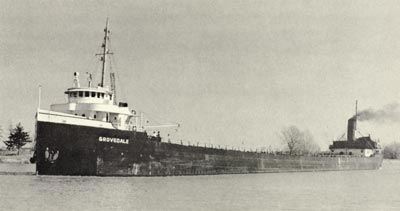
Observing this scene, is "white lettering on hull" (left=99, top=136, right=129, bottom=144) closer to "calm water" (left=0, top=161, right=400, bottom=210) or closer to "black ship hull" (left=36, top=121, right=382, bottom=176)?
"black ship hull" (left=36, top=121, right=382, bottom=176)

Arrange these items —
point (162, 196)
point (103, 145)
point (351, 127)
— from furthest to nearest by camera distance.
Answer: point (351, 127) → point (103, 145) → point (162, 196)

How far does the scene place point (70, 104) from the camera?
82.4 feet

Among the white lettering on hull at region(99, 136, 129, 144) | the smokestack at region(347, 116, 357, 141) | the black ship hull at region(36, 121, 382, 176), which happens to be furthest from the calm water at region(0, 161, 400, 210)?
the smokestack at region(347, 116, 357, 141)

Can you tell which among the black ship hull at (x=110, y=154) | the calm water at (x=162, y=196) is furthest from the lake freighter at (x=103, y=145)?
the calm water at (x=162, y=196)

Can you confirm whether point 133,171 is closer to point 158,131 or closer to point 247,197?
point 158,131

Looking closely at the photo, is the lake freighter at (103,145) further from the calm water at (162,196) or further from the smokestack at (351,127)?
the smokestack at (351,127)

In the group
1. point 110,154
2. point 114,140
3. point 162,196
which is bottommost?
point 162,196

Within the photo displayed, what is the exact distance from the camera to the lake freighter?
2306 centimetres

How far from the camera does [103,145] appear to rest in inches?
934

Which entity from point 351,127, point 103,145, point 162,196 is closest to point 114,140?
point 103,145

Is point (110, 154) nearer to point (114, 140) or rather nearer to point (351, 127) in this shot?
point (114, 140)

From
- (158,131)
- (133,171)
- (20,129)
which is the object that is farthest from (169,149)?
(20,129)

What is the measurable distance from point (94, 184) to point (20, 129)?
3714cm

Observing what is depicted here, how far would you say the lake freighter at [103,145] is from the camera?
23.1 metres
